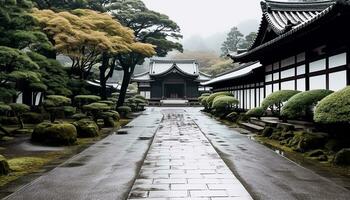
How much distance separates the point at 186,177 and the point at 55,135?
8.08 m

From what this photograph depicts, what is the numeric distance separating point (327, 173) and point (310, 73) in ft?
25.9

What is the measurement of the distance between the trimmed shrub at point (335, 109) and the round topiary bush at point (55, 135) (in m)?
9.85

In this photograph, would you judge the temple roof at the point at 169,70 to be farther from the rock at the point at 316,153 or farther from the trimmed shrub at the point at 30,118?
the rock at the point at 316,153

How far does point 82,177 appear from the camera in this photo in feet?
28.1

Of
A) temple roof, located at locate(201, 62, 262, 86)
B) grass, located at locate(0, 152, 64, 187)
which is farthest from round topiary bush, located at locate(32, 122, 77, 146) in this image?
temple roof, located at locate(201, 62, 262, 86)

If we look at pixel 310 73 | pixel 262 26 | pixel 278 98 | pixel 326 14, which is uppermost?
pixel 262 26

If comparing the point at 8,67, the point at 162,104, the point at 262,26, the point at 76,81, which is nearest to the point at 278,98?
the point at 262,26

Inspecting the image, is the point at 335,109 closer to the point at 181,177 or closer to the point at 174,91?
the point at 181,177

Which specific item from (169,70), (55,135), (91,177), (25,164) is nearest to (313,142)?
(91,177)

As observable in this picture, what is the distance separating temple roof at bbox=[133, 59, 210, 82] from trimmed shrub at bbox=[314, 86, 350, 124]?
5499cm

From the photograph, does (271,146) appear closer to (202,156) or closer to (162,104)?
(202,156)

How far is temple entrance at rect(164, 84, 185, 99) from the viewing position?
7012 cm

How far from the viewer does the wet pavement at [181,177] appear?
7051mm

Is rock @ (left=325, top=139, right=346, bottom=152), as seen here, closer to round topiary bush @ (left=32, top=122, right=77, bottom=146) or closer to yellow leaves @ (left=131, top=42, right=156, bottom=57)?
round topiary bush @ (left=32, top=122, right=77, bottom=146)
